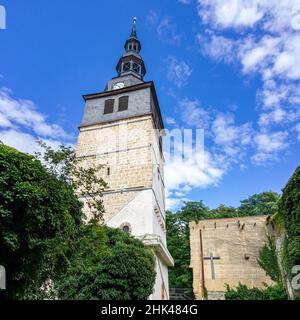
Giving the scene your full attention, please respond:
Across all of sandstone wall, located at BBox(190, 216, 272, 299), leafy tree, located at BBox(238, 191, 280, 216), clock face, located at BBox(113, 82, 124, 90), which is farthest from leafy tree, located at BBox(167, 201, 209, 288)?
clock face, located at BBox(113, 82, 124, 90)

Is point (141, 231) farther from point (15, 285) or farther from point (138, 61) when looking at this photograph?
point (138, 61)

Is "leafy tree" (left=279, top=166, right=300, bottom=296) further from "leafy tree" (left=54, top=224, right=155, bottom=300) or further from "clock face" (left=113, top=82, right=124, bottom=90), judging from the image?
"clock face" (left=113, top=82, right=124, bottom=90)

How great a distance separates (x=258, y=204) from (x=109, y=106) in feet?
79.2

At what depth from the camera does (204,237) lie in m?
22.2

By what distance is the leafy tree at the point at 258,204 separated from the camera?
109ft

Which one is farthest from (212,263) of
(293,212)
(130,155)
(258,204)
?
(258,204)

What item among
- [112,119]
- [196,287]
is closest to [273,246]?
[196,287]

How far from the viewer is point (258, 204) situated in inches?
1388

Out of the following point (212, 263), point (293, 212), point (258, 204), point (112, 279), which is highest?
point (258, 204)

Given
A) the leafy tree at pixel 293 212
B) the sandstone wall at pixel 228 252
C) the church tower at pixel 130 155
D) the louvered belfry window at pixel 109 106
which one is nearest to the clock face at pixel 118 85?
the church tower at pixel 130 155

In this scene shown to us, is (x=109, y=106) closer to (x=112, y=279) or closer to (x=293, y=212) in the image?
(x=112, y=279)

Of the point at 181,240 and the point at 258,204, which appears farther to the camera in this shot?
the point at 258,204

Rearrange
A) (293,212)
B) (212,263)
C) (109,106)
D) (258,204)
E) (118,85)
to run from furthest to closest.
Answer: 1. (258,204)
2. (118,85)
3. (109,106)
4. (212,263)
5. (293,212)
